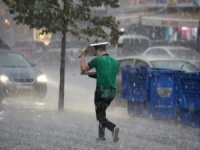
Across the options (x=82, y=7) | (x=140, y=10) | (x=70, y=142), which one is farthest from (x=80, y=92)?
(x=140, y=10)

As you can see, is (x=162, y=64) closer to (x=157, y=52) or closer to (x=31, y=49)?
(x=157, y=52)

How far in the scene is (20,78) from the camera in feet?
66.3

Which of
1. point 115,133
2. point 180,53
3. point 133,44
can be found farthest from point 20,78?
point 133,44

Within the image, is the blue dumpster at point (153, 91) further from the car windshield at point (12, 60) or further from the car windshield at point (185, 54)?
the car windshield at point (185, 54)

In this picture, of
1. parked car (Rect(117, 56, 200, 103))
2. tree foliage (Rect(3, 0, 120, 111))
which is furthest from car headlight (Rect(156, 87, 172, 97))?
tree foliage (Rect(3, 0, 120, 111))

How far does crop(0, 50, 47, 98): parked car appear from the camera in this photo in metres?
20.0

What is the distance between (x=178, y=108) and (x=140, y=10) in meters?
32.3

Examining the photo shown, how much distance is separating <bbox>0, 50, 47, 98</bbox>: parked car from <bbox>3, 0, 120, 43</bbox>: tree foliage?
7.74 feet

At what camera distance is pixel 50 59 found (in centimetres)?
4069

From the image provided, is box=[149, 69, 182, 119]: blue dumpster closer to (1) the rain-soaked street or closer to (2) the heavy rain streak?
(2) the heavy rain streak

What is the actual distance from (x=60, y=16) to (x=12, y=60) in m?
4.43

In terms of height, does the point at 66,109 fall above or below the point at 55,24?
below

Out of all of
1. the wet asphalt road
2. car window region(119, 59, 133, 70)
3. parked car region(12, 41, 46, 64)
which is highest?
car window region(119, 59, 133, 70)

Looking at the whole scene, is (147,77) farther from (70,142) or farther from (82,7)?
(70,142)
